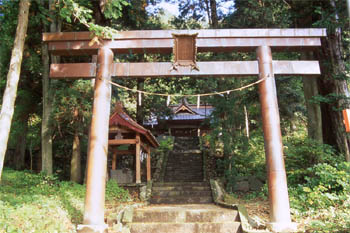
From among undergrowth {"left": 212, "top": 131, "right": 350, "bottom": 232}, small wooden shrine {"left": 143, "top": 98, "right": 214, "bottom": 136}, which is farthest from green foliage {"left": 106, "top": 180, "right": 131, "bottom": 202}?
small wooden shrine {"left": 143, "top": 98, "right": 214, "bottom": 136}

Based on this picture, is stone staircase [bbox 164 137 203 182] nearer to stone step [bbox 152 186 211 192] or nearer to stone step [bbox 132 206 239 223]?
stone step [bbox 152 186 211 192]

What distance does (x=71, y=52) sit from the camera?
6883mm

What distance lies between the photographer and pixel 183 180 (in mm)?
14312

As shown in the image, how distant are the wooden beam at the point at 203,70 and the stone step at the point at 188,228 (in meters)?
3.29

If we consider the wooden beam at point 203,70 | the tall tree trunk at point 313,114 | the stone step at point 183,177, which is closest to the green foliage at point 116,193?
the stone step at point 183,177

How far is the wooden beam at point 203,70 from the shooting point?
6.60m

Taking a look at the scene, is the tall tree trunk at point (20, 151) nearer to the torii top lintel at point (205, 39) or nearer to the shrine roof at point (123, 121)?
the shrine roof at point (123, 121)

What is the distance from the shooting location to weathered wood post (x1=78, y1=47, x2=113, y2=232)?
5707mm

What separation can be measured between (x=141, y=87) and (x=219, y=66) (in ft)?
36.2

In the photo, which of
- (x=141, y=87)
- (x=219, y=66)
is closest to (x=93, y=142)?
(x=219, y=66)

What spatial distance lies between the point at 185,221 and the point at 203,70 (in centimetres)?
353

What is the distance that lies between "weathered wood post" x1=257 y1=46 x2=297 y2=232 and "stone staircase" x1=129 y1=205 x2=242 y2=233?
919mm

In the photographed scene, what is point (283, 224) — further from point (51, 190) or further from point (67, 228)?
point (51, 190)

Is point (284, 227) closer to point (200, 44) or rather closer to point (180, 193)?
point (200, 44)
